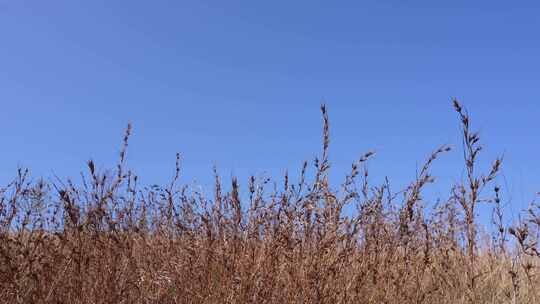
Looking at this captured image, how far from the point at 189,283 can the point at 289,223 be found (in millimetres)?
766

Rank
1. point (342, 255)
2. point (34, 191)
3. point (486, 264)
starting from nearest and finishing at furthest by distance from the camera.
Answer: point (342, 255) → point (34, 191) → point (486, 264)

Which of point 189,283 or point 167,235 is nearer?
point 189,283

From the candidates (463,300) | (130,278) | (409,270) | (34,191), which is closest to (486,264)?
(463,300)

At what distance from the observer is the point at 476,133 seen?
8.94 feet

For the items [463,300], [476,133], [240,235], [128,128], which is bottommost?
[463,300]

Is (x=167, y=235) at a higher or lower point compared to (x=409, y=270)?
higher

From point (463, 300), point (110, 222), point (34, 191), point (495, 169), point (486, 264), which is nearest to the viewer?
point (495, 169)

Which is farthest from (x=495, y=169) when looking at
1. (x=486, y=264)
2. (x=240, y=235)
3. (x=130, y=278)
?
(x=486, y=264)

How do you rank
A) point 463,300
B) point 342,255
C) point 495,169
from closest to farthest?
point 495,169
point 342,255
point 463,300

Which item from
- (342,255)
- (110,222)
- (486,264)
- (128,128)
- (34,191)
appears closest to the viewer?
(110,222)

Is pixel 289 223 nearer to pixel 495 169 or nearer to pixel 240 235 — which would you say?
pixel 240 235

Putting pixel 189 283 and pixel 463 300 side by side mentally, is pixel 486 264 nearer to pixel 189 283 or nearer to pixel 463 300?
pixel 463 300

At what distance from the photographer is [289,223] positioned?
343cm

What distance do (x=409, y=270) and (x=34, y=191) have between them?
3.43m
